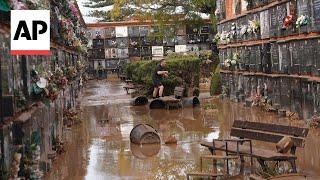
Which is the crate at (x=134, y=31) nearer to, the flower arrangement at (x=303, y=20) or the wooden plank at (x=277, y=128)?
the flower arrangement at (x=303, y=20)

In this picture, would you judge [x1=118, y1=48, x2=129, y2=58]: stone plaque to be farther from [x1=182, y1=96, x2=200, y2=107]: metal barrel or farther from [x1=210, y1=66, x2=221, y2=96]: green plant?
[x1=182, y1=96, x2=200, y2=107]: metal barrel

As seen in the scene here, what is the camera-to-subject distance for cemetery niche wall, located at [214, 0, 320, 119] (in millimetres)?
14961

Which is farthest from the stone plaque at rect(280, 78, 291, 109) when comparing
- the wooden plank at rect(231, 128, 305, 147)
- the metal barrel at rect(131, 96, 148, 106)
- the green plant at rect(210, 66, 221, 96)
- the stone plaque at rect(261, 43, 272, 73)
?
the green plant at rect(210, 66, 221, 96)

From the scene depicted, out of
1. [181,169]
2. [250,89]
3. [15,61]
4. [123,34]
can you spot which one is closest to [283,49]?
[250,89]

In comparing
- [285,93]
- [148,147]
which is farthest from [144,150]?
[285,93]

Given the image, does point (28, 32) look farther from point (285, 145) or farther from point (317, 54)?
point (317, 54)

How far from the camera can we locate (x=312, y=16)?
14.5 m

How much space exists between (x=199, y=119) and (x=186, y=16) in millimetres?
20099

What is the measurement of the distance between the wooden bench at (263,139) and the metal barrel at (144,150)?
173 centimetres

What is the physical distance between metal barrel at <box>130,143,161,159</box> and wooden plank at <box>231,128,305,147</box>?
2018 millimetres

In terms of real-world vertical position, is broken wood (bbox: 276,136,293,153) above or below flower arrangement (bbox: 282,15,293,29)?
below

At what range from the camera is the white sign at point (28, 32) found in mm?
7223

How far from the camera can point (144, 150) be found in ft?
40.9

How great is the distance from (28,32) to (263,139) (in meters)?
4.97
